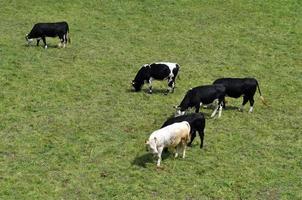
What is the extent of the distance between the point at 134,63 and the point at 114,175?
12.8 meters

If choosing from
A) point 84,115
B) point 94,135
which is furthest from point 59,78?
point 94,135

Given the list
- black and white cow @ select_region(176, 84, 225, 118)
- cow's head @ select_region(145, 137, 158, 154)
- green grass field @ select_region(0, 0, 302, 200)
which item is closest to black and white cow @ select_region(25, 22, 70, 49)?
green grass field @ select_region(0, 0, 302, 200)

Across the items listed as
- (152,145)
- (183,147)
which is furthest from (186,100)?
(152,145)

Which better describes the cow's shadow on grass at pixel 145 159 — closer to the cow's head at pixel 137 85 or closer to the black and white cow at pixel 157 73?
the black and white cow at pixel 157 73

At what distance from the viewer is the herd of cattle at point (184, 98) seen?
15.5 metres

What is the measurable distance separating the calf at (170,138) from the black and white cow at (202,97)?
292 centimetres

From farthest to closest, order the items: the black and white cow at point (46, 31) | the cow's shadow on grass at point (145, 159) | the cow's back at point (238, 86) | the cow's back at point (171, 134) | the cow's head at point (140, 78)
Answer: the black and white cow at point (46, 31) < the cow's head at point (140, 78) < the cow's back at point (238, 86) < the cow's shadow on grass at point (145, 159) < the cow's back at point (171, 134)

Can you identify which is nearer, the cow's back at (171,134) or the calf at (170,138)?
the calf at (170,138)

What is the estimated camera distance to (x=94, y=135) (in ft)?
58.2

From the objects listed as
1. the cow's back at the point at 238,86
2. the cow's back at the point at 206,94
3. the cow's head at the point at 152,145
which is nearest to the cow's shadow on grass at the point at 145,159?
the cow's head at the point at 152,145

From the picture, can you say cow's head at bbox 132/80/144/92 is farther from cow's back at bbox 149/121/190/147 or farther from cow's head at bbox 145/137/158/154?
cow's head at bbox 145/137/158/154

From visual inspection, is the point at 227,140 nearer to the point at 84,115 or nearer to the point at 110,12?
the point at 84,115

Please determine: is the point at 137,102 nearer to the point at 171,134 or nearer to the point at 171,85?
the point at 171,85

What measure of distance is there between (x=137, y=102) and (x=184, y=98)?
2.79 meters
